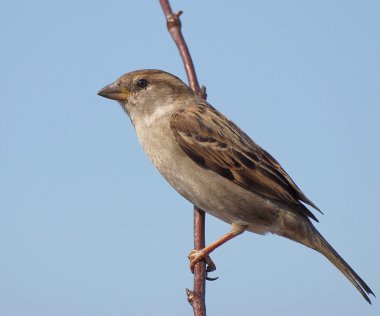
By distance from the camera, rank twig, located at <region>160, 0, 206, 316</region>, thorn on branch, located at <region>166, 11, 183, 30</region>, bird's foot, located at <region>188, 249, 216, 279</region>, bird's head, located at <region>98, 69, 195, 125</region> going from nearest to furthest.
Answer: twig, located at <region>160, 0, 206, 316</region> → thorn on branch, located at <region>166, 11, 183, 30</region> → bird's foot, located at <region>188, 249, 216, 279</region> → bird's head, located at <region>98, 69, 195, 125</region>

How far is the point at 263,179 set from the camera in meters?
5.11

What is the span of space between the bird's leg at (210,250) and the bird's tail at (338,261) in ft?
2.00

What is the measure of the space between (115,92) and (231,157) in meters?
1.13

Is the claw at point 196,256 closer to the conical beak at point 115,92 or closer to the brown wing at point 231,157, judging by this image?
the brown wing at point 231,157

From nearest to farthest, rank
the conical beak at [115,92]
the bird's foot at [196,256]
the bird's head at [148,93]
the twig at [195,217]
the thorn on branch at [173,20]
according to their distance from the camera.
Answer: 1. the twig at [195,217]
2. the thorn on branch at [173,20]
3. the bird's foot at [196,256]
4. the conical beak at [115,92]
5. the bird's head at [148,93]

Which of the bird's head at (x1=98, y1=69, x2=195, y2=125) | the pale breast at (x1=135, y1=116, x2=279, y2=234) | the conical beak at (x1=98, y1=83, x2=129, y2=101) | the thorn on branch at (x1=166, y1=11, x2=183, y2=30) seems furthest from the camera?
the bird's head at (x1=98, y1=69, x2=195, y2=125)

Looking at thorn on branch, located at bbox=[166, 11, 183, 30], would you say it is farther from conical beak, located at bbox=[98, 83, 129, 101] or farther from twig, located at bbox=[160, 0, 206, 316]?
conical beak, located at bbox=[98, 83, 129, 101]

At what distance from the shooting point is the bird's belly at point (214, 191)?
4.99 m

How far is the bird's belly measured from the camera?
16.4ft

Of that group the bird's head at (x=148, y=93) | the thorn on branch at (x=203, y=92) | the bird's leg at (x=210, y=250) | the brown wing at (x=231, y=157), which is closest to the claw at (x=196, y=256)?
the bird's leg at (x=210, y=250)

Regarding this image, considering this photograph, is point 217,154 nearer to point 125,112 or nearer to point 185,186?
point 185,186

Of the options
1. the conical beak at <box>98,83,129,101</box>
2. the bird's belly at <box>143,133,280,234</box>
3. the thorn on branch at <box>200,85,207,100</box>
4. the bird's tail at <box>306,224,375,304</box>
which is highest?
the conical beak at <box>98,83,129,101</box>

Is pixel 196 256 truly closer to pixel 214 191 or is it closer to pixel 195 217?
pixel 195 217

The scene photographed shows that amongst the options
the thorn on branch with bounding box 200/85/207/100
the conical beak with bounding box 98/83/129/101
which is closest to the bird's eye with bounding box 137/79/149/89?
the conical beak with bounding box 98/83/129/101
